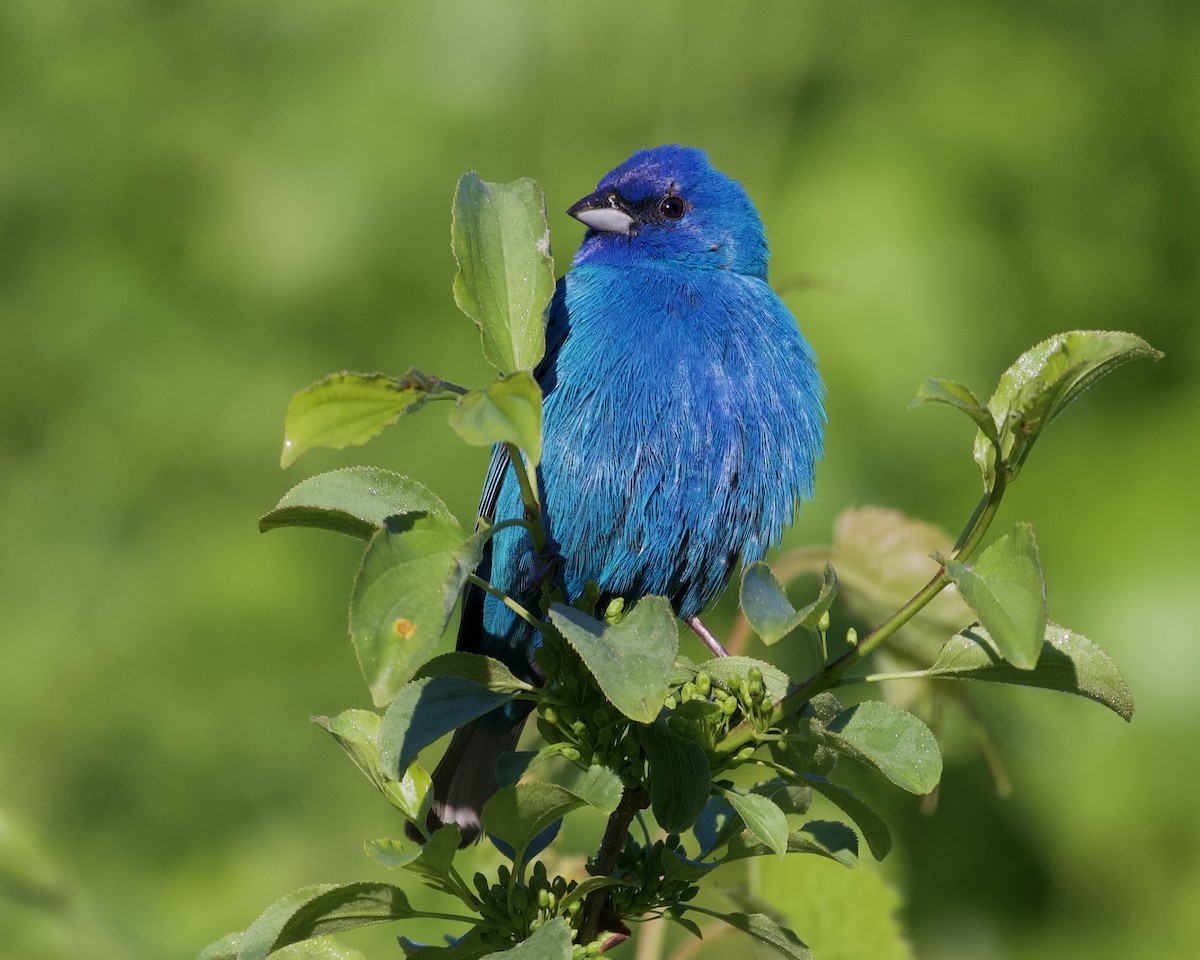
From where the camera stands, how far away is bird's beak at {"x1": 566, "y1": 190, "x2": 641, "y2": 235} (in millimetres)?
3150

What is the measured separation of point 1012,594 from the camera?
1240 mm

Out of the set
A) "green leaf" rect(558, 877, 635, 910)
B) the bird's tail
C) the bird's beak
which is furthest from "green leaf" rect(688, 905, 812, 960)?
the bird's beak

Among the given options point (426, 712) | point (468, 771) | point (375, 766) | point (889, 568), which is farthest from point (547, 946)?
point (468, 771)

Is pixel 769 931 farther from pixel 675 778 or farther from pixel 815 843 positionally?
pixel 675 778

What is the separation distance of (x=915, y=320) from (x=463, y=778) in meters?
1.90

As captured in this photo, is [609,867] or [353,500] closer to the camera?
[353,500]

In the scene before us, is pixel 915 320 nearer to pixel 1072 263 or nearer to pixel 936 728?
pixel 1072 263

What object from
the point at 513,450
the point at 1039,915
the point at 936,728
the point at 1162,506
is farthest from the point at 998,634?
the point at 1162,506

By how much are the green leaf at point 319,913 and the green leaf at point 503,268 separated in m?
0.59

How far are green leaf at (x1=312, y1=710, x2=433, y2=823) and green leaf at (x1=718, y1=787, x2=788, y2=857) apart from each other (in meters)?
0.37

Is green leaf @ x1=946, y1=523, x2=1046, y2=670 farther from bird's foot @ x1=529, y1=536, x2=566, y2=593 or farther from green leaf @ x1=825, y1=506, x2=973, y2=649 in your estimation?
bird's foot @ x1=529, y1=536, x2=566, y2=593

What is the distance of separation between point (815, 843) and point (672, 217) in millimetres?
1855

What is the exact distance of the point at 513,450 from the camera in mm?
1403

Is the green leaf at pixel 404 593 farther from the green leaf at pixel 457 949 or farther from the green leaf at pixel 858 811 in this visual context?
the green leaf at pixel 858 811
